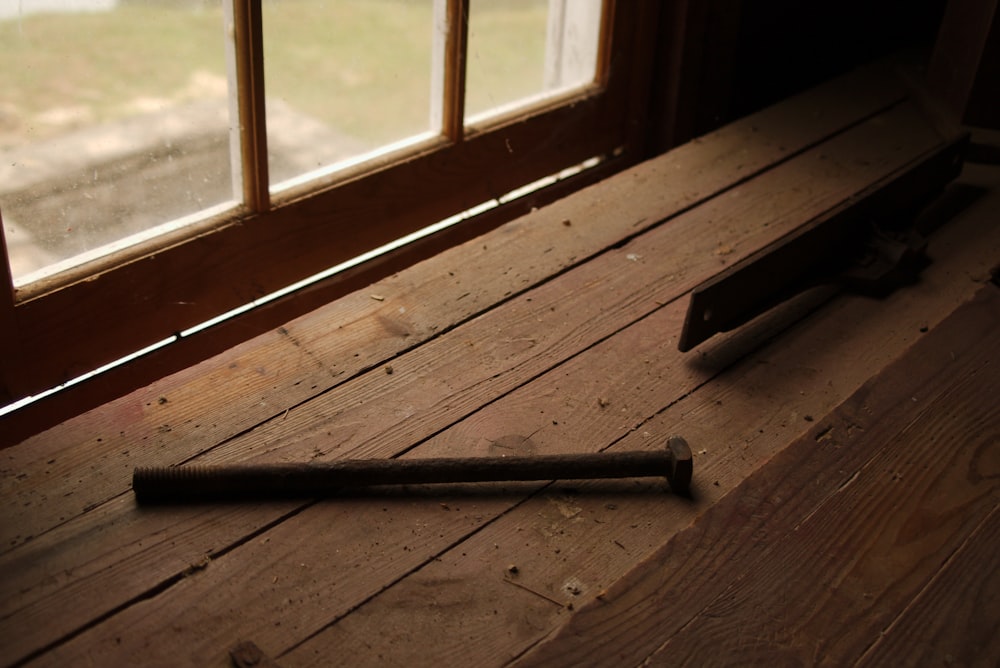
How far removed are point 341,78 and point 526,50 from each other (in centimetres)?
44

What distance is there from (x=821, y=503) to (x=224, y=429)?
676 mm

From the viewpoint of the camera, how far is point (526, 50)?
204 centimetres

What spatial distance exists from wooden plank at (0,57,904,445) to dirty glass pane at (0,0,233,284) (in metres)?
0.17

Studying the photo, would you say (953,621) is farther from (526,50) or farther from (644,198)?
(526,50)

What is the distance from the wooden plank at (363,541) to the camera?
97cm

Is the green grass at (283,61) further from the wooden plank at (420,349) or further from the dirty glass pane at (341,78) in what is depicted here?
the wooden plank at (420,349)

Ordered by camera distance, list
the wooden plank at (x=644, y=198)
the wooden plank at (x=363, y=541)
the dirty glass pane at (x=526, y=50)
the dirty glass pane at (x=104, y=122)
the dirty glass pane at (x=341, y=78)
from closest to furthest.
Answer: the wooden plank at (x=363, y=541) < the dirty glass pane at (x=104, y=122) < the wooden plank at (x=644, y=198) < the dirty glass pane at (x=341, y=78) < the dirty glass pane at (x=526, y=50)

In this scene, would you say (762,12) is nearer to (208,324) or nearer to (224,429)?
(208,324)

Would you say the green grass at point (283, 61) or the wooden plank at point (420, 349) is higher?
the green grass at point (283, 61)

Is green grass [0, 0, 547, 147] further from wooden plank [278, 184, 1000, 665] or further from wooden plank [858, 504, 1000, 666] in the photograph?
wooden plank [858, 504, 1000, 666]

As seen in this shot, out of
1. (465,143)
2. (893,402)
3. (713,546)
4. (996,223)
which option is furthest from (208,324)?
(996,223)

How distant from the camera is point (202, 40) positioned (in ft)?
4.95

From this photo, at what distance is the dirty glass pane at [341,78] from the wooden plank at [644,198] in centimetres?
24

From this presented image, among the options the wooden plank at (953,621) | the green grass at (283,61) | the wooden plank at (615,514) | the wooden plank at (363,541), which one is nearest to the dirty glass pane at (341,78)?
the green grass at (283,61)
